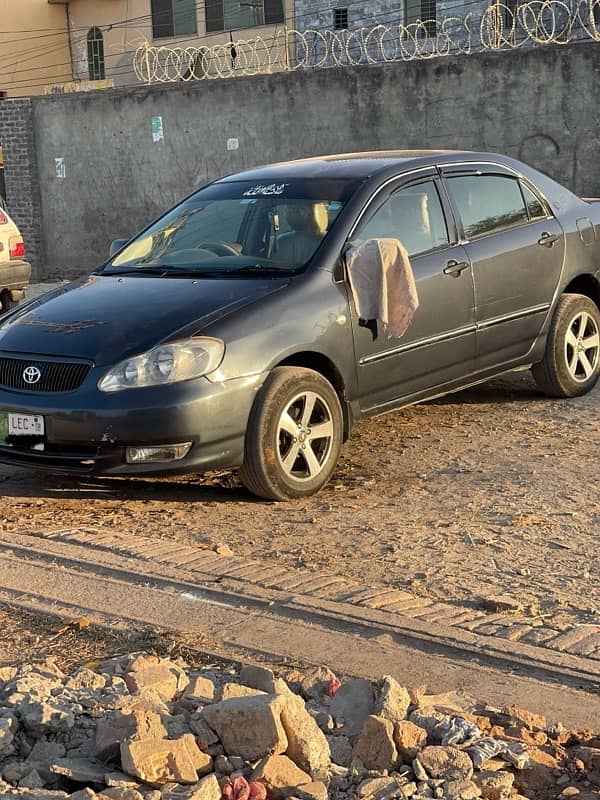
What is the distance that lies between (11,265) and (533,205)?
7.77 m

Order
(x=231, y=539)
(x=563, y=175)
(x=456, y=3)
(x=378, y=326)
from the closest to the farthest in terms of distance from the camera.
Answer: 1. (x=231, y=539)
2. (x=378, y=326)
3. (x=563, y=175)
4. (x=456, y=3)

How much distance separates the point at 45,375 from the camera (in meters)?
6.24

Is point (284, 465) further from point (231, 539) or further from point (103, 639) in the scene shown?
point (103, 639)

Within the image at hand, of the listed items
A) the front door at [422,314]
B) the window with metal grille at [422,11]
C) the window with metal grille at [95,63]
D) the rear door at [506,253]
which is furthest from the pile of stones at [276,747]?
the window with metal grille at [95,63]

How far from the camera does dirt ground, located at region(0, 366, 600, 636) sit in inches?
202

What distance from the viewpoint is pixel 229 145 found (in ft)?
62.4

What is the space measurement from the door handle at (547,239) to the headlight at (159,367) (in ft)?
9.80

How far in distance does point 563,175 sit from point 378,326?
991 cm

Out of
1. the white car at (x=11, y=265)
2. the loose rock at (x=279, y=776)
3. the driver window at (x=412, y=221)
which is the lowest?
the loose rock at (x=279, y=776)

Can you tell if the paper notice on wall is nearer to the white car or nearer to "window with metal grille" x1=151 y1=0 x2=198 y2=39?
the white car

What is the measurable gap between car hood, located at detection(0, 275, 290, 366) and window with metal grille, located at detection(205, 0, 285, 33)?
33284mm

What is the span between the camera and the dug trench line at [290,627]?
408 cm

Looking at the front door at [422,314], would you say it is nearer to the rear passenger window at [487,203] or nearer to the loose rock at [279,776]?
the rear passenger window at [487,203]

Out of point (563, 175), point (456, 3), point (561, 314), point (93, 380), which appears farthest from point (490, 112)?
point (456, 3)
